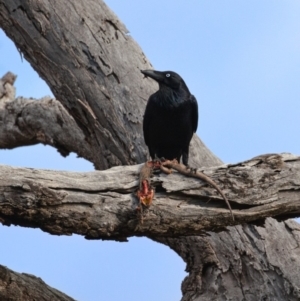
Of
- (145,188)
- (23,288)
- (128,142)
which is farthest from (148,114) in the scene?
(23,288)

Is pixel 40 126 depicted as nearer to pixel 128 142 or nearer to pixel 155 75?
pixel 128 142

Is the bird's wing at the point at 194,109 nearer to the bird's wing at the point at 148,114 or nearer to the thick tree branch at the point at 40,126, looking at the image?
the bird's wing at the point at 148,114

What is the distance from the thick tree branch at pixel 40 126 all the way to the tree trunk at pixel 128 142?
0.07 feet

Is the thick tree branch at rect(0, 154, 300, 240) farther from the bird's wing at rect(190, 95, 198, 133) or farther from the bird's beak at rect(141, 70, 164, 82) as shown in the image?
the bird's beak at rect(141, 70, 164, 82)

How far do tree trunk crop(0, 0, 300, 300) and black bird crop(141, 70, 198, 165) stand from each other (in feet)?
0.60

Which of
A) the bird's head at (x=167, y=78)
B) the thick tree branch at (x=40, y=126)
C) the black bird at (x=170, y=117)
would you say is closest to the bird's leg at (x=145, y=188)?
the black bird at (x=170, y=117)

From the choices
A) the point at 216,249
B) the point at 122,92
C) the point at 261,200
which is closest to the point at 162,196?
the point at 261,200

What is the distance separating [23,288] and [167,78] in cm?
237

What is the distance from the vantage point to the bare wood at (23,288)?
14.7 feet

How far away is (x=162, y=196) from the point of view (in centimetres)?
446

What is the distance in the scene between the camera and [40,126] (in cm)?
804

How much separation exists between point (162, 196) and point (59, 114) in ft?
11.8

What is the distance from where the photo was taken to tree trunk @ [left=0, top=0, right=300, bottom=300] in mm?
4738

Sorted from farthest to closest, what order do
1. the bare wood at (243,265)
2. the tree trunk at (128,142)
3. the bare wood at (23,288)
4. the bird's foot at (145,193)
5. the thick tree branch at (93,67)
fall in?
the thick tree branch at (93,67) < the bare wood at (243,265) < the tree trunk at (128,142) < the bare wood at (23,288) < the bird's foot at (145,193)
